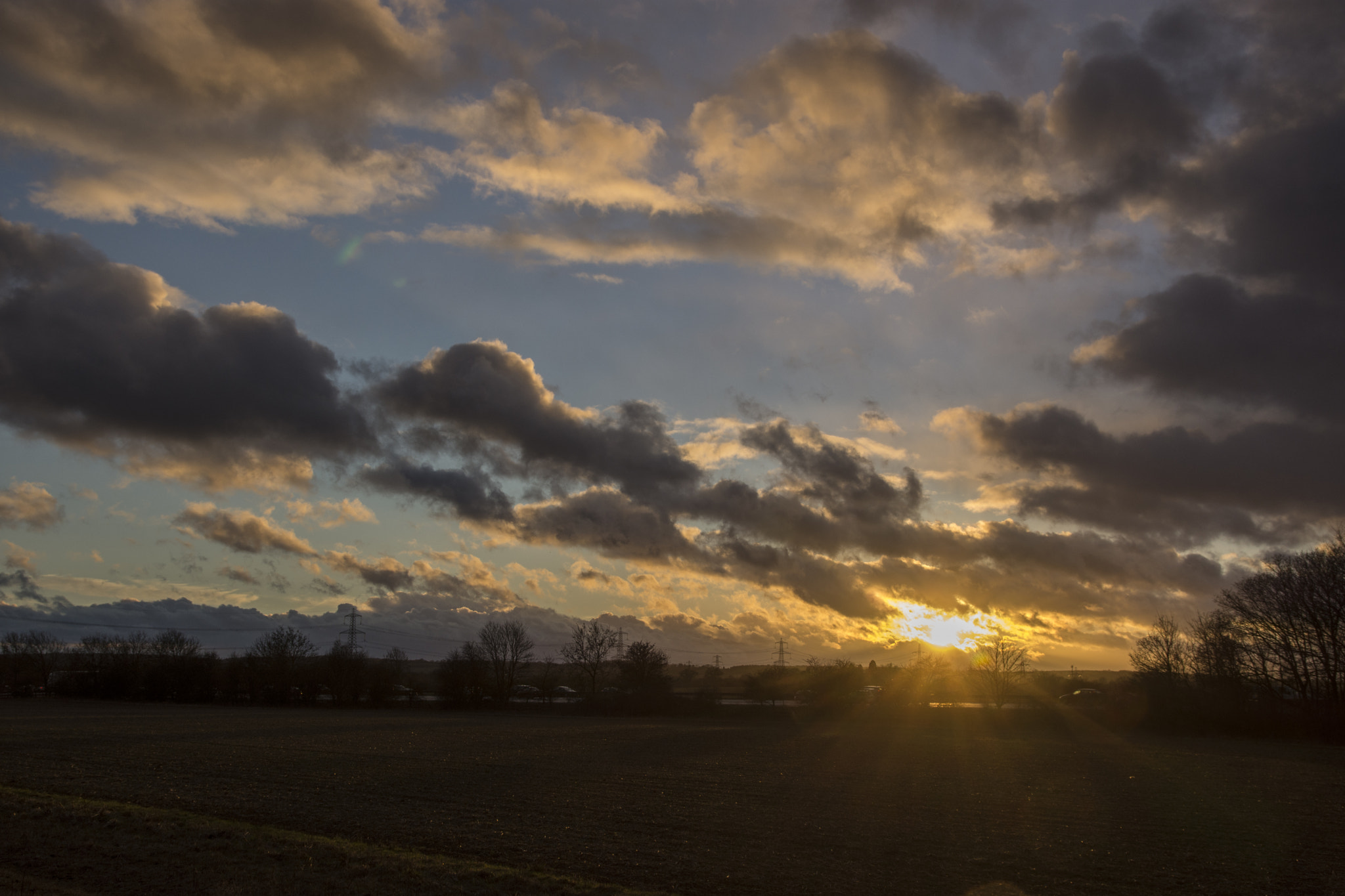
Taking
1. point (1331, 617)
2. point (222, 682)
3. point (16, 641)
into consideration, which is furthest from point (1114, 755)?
point (16, 641)

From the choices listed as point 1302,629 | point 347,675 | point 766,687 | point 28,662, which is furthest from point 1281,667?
point 28,662

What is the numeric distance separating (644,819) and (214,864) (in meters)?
10.5

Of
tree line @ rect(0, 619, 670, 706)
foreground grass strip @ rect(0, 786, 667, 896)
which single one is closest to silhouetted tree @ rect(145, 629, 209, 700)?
tree line @ rect(0, 619, 670, 706)

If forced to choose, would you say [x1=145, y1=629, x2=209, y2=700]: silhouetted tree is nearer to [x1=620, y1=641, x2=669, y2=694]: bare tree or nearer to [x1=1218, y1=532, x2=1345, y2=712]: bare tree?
A: [x1=620, y1=641, x2=669, y2=694]: bare tree

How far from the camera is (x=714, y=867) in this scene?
55.6ft

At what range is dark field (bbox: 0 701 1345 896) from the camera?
630 inches

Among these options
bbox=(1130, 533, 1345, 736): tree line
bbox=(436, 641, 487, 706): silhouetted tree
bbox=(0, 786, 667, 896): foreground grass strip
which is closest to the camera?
bbox=(0, 786, 667, 896): foreground grass strip

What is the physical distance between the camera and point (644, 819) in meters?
22.2

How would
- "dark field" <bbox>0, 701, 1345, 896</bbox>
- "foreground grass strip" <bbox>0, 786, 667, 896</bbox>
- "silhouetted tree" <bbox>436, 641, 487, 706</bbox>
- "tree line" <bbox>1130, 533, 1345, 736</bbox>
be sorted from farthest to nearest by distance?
"silhouetted tree" <bbox>436, 641, 487, 706</bbox> < "tree line" <bbox>1130, 533, 1345, 736</bbox> < "dark field" <bbox>0, 701, 1345, 896</bbox> < "foreground grass strip" <bbox>0, 786, 667, 896</bbox>

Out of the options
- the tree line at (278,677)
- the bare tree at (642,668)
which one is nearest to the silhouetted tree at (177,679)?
the tree line at (278,677)

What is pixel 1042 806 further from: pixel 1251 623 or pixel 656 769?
pixel 1251 623

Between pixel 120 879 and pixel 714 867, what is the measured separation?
1132cm

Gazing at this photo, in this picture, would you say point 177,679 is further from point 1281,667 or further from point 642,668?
point 1281,667

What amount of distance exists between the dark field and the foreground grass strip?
66 millimetres
